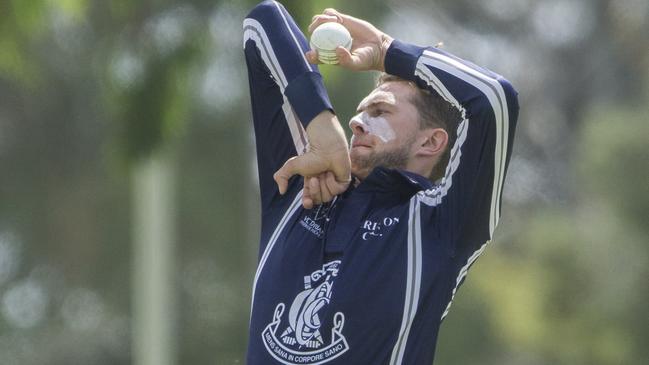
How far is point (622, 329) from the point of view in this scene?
1593 centimetres

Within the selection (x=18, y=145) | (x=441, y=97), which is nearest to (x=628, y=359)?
(x=18, y=145)

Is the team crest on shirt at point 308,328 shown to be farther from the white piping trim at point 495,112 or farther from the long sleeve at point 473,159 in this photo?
the white piping trim at point 495,112

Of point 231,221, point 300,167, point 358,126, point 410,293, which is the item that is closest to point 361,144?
point 358,126

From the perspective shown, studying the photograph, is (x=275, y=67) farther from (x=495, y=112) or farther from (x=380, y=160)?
(x=495, y=112)

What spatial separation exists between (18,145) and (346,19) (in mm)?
15570

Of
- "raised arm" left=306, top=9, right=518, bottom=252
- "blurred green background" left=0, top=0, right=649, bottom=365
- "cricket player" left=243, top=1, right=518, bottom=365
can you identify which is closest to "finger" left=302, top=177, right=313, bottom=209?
"cricket player" left=243, top=1, right=518, bottom=365

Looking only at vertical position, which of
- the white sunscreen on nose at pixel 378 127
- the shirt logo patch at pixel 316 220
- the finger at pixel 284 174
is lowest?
the shirt logo patch at pixel 316 220

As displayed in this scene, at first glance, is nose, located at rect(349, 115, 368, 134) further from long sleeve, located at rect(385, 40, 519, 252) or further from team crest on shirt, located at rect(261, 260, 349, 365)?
team crest on shirt, located at rect(261, 260, 349, 365)

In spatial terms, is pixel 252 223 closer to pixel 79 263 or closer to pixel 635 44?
pixel 79 263

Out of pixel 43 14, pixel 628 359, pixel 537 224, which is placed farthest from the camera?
pixel 537 224

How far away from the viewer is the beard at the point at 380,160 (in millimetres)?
5121

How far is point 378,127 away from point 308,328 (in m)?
0.78

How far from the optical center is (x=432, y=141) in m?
5.24

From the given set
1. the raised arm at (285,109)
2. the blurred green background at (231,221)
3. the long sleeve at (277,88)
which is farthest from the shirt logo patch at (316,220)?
the blurred green background at (231,221)
